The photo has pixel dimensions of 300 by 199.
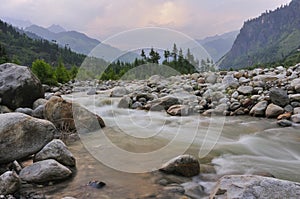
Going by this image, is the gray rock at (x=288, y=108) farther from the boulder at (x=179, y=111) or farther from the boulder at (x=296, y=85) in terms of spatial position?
the boulder at (x=179, y=111)

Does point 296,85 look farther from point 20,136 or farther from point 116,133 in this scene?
point 20,136

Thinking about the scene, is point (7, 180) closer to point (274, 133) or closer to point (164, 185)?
point (164, 185)

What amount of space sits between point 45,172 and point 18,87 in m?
5.86

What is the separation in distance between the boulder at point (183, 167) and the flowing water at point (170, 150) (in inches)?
6.4

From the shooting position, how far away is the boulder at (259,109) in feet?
30.7

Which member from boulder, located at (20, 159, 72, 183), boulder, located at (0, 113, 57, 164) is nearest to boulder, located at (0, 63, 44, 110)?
boulder, located at (0, 113, 57, 164)

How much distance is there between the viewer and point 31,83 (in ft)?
30.7

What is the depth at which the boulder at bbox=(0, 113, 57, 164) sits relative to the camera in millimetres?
4609

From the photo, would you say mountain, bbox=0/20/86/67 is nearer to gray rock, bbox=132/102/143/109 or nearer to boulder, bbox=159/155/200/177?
gray rock, bbox=132/102/143/109

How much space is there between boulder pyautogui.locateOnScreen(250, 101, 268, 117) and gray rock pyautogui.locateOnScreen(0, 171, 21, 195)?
796 centimetres

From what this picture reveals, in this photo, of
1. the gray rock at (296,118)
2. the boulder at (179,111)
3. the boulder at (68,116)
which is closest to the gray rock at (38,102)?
the boulder at (68,116)

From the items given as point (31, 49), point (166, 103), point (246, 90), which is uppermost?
point (31, 49)

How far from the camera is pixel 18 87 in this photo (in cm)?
893

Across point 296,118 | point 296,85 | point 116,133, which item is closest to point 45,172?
point 116,133
